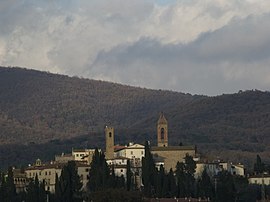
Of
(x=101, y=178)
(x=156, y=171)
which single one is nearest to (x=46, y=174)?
(x=101, y=178)

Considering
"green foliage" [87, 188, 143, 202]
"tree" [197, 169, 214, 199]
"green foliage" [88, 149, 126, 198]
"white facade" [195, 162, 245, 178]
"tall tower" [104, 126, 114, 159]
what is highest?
"tall tower" [104, 126, 114, 159]

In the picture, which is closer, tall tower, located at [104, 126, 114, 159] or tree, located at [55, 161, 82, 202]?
tree, located at [55, 161, 82, 202]

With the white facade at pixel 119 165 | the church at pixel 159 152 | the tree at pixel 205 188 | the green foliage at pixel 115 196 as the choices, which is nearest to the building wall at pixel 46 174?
the white facade at pixel 119 165

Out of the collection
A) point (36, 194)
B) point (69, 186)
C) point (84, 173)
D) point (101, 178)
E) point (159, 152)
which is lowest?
point (36, 194)

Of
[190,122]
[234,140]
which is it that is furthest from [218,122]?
[234,140]

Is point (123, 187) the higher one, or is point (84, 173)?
point (84, 173)

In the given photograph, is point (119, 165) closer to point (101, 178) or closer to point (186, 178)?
point (186, 178)

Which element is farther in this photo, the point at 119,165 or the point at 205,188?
the point at 119,165

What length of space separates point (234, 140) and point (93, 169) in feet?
288

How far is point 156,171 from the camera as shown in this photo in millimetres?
88812

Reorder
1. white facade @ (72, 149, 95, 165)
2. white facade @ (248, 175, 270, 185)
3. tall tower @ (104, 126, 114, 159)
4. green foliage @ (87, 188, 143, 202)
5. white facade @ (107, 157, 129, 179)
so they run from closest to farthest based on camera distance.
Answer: green foliage @ (87, 188, 143, 202) < white facade @ (107, 157, 129, 179) < white facade @ (248, 175, 270, 185) < tall tower @ (104, 126, 114, 159) < white facade @ (72, 149, 95, 165)

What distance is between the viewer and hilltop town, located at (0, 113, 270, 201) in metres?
88.5

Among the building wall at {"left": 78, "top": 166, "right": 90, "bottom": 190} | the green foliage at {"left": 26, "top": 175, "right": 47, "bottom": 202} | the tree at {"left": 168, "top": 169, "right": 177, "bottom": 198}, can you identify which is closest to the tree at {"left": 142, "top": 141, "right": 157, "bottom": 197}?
the tree at {"left": 168, "top": 169, "right": 177, "bottom": 198}

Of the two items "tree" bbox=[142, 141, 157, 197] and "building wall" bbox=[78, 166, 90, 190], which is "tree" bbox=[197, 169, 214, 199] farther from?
"building wall" bbox=[78, 166, 90, 190]
